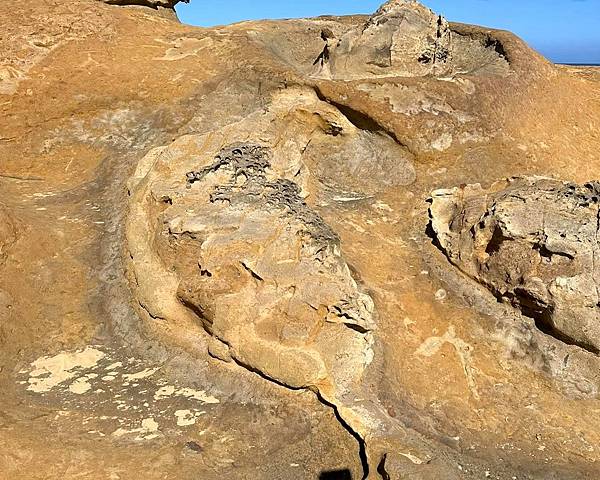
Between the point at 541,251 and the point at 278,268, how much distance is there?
280 cm

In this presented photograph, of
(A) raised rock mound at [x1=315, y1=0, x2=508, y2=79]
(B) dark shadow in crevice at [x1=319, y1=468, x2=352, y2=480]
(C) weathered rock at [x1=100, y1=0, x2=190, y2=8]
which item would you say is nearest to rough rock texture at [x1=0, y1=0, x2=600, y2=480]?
(B) dark shadow in crevice at [x1=319, y1=468, x2=352, y2=480]

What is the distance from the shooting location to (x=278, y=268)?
5402mm

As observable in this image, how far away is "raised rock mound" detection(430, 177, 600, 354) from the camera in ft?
19.5

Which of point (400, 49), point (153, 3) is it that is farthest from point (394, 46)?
point (153, 3)

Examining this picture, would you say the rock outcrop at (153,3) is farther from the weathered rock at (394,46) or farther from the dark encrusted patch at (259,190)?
the dark encrusted patch at (259,190)

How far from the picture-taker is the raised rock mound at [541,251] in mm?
5938

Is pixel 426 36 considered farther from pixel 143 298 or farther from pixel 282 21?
pixel 143 298

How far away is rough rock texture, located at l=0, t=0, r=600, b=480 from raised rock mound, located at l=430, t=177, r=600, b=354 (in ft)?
0.08

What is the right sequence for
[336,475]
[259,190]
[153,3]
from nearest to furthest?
[336,475], [259,190], [153,3]

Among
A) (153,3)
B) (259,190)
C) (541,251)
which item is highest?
(153,3)

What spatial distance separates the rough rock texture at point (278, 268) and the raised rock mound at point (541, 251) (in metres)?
0.02

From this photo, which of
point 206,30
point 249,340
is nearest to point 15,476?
point 249,340

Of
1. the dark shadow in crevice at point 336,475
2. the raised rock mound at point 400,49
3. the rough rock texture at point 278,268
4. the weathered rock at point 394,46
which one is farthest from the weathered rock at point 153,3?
the dark shadow in crevice at point 336,475

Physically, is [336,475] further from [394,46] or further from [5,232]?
[394,46]
